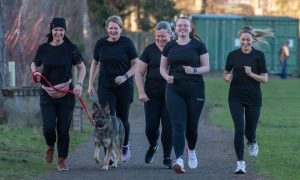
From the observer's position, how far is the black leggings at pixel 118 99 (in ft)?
41.8

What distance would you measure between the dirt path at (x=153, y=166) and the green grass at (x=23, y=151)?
30 cm

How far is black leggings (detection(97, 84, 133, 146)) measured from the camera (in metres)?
12.7

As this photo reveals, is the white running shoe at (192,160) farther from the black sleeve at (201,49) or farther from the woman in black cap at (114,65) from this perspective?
the black sleeve at (201,49)

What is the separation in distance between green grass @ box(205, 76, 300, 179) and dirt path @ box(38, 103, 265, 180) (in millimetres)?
480

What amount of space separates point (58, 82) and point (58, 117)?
0.49 m

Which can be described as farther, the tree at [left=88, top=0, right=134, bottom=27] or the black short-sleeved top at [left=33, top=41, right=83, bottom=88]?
the tree at [left=88, top=0, right=134, bottom=27]

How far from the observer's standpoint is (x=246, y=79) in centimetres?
1207

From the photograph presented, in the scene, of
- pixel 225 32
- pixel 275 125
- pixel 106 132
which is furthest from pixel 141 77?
pixel 225 32

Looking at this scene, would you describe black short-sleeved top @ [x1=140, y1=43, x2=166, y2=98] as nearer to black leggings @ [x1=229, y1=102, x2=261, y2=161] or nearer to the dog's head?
the dog's head

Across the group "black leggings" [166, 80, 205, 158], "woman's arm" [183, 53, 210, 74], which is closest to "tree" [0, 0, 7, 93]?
"black leggings" [166, 80, 205, 158]

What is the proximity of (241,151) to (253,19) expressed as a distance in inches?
1585

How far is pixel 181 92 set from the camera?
38.3 ft

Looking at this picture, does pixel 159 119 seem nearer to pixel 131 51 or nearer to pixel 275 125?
pixel 131 51

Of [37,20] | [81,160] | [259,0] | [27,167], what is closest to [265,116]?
[37,20]
